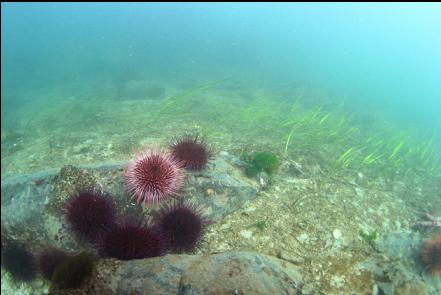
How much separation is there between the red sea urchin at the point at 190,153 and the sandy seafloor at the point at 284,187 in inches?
40.6

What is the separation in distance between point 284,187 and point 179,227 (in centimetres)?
329

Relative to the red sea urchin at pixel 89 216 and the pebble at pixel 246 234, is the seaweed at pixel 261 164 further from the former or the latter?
the red sea urchin at pixel 89 216

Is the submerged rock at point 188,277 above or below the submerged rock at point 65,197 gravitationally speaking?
above

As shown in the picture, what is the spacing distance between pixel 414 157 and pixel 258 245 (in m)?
9.67

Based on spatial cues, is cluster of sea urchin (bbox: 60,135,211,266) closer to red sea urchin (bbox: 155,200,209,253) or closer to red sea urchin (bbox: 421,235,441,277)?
red sea urchin (bbox: 155,200,209,253)

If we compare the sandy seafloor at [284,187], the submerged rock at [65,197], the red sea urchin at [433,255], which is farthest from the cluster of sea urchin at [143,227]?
the red sea urchin at [433,255]

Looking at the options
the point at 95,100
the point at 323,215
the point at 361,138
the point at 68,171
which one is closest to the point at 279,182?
the point at 323,215

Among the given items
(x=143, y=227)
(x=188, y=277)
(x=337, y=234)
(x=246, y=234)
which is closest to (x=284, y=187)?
(x=337, y=234)

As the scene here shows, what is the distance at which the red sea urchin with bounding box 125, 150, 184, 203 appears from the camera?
427cm

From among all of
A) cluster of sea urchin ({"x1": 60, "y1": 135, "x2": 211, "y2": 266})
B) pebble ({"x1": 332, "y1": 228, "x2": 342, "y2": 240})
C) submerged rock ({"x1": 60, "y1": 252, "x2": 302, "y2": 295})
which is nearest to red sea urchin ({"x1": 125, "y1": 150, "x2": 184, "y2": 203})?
cluster of sea urchin ({"x1": 60, "y1": 135, "x2": 211, "y2": 266})

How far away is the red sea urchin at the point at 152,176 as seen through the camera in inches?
168

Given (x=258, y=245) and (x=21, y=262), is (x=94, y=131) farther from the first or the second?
(x=258, y=245)

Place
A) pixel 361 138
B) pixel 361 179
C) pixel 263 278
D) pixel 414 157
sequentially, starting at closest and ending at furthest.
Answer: pixel 263 278, pixel 361 179, pixel 414 157, pixel 361 138

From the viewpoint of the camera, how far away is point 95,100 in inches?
762
